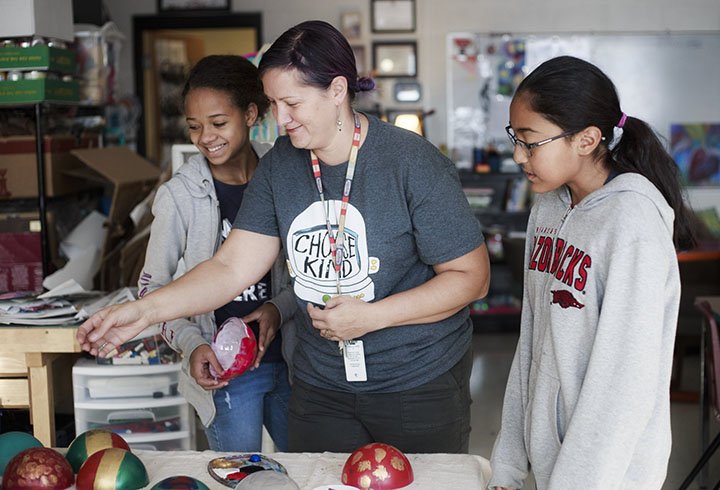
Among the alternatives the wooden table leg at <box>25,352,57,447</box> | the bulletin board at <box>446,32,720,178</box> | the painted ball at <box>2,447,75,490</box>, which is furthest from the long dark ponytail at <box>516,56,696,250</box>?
the bulletin board at <box>446,32,720,178</box>

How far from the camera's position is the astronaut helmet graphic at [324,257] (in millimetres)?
2047

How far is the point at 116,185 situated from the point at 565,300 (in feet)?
8.42

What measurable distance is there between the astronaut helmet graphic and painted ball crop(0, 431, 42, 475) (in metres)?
0.69

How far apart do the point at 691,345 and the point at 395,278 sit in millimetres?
4838

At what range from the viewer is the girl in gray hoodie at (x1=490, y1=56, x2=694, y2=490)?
1685mm

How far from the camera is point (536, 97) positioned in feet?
6.05

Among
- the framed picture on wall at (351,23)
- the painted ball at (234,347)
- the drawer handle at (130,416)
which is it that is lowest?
the drawer handle at (130,416)

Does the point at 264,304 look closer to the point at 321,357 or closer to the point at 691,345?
the point at 321,357

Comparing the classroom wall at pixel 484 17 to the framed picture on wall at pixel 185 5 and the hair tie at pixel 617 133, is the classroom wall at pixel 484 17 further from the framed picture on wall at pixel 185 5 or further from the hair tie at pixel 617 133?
the hair tie at pixel 617 133

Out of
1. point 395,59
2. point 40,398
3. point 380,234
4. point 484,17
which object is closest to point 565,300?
point 380,234

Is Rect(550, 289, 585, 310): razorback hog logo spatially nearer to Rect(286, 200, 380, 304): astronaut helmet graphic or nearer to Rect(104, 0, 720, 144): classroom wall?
Rect(286, 200, 380, 304): astronaut helmet graphic

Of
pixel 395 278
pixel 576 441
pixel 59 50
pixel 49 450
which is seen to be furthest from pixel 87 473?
pixel 59 50

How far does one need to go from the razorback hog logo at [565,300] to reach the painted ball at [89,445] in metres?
0.97

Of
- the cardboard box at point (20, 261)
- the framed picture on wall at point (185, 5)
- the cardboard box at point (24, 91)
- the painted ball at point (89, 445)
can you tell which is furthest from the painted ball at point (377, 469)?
the framed picture on wall at point (185, 5)
